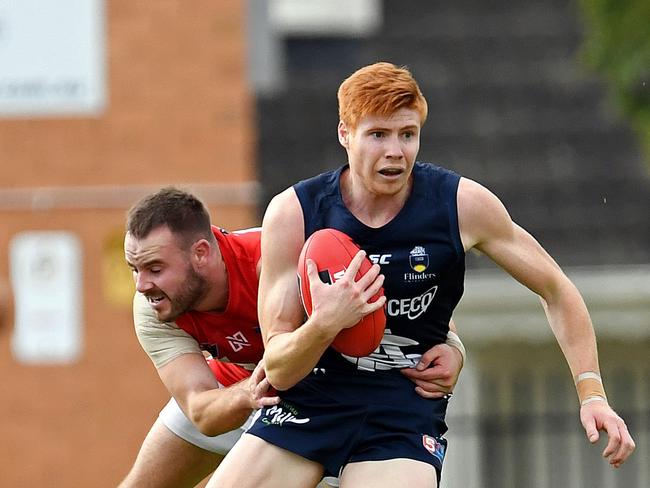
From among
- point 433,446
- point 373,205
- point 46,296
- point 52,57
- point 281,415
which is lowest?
point 46,296

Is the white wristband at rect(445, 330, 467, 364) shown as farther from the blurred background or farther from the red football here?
the blurred background

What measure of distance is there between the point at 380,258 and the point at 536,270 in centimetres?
54

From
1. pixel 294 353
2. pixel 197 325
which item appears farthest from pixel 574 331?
pixel 197 325

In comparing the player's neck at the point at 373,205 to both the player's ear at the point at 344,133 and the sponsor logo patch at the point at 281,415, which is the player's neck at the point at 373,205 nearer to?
the player's ear at the point at 344,133

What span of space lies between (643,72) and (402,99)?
4430 millimetres

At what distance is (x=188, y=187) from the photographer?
13375 mm

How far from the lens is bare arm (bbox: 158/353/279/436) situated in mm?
6020

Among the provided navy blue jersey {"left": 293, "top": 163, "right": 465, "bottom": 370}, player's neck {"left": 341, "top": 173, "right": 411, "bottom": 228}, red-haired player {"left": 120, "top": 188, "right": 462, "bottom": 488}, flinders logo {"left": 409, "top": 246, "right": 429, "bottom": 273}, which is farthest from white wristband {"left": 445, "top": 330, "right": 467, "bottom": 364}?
A: player's neck {"left": 341, "top": 173, "right": 411, "bottom": 228}

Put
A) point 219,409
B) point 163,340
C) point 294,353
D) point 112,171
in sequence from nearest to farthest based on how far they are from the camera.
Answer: point 294,353 → point 219,409 → point 163,340 → point 112,171

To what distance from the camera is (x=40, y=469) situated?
44.8 ft

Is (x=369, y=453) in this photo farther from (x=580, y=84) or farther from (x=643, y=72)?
(x=580, y=84)

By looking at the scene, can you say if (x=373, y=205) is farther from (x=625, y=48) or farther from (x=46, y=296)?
(x=46, y=296)

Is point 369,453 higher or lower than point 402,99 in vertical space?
lower

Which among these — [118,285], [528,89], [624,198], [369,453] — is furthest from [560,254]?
[369,453]
